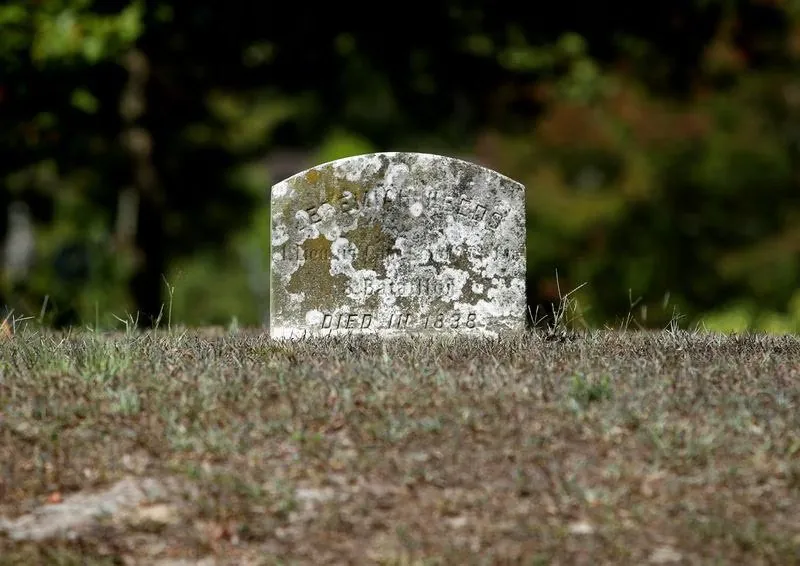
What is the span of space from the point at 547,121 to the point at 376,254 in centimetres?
1175

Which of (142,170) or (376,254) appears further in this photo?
(142,170)

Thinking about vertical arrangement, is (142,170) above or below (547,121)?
below

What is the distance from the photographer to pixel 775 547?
5289mm

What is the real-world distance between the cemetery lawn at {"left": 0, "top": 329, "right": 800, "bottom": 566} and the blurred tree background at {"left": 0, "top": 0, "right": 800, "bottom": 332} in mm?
9567

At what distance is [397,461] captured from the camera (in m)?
5.96

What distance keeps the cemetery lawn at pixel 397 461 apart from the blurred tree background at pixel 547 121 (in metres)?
9.57

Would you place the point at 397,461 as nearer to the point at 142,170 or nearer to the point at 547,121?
the point at 142,170

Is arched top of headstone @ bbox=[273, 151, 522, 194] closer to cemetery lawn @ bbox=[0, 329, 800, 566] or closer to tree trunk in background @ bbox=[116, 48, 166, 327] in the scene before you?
cemetery lawn @ bbox=[0, 329, 800, 566]

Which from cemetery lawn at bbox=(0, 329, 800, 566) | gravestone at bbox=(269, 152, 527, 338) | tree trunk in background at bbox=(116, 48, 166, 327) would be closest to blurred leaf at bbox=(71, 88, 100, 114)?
tree trunk in background at bbox=(116, 48, 166, 327)

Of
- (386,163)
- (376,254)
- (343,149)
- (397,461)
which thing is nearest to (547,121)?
(343,149)

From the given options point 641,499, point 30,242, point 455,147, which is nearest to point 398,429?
point 641,499

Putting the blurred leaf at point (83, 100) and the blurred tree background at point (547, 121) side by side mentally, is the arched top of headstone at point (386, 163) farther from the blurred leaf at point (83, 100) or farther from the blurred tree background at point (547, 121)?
the blurred leaf at point (83, 100)

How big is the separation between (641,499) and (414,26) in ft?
50.3

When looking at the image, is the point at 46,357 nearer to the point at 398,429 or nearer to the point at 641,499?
the point at 398,429
